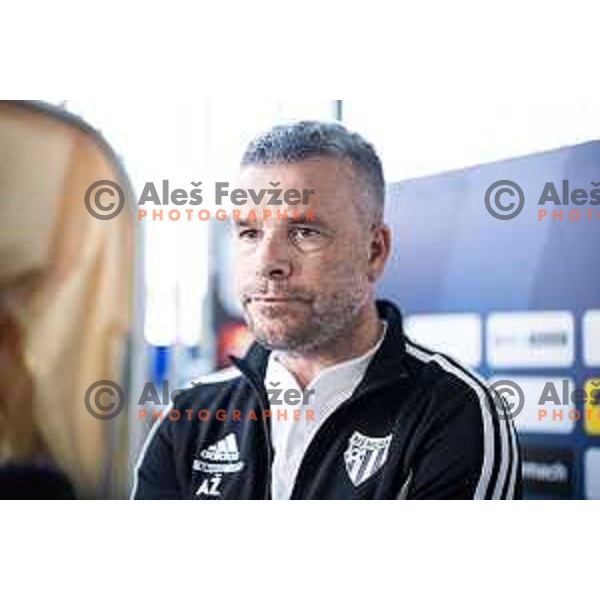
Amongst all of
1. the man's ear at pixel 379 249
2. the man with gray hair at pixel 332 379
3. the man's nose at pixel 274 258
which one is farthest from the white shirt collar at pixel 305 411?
the man's nose at pixel 274 258

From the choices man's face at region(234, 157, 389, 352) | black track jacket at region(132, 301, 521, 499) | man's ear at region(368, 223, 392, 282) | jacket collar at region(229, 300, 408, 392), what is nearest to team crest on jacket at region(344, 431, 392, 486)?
black track jacket at region(132, 301, 521, 499)

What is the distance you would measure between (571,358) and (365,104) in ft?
2.11

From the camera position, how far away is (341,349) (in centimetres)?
186

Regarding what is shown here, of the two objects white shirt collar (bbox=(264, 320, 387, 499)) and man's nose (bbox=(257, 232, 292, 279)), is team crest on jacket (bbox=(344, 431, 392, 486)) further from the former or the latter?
man's nose (bbox=(257, 232, 292, 279))

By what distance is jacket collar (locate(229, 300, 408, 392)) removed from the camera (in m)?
1.83

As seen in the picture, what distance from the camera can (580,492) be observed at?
6.05ft

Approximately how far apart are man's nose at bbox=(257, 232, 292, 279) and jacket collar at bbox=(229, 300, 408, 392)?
155 mm

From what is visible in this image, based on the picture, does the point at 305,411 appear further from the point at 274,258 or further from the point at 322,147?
the point at 322,147

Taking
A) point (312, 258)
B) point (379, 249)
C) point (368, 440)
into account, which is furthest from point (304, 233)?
point (368, 440)

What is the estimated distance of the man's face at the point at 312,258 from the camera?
1824 mm

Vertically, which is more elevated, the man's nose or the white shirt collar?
the man's nose
